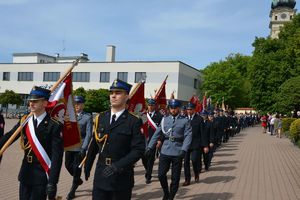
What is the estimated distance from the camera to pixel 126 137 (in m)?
4.57

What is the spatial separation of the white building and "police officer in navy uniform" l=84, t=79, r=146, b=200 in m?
50.5

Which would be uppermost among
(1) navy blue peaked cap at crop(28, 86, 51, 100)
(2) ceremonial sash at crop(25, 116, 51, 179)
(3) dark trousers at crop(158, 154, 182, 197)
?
(1) navy blue peaked cap at crop(28, 86, 51, 100)

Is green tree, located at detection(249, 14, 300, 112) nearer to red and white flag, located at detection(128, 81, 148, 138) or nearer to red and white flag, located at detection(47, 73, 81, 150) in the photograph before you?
→ red and white flag, located at detection(128, 81, 148, 138)

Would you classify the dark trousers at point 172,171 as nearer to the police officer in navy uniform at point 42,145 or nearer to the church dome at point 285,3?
the police officer in navy uniform at point 42,145

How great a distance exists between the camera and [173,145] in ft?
26.7

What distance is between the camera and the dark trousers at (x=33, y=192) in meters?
4.67

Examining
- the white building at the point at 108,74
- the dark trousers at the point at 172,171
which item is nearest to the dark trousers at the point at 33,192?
the dark trousers at the point at 172,171

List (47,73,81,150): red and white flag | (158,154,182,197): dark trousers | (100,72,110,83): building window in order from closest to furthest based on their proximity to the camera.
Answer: (47,73,81,150): red and white flag, (158,154,182,197): dark trousers, (100,72,110,83): building window

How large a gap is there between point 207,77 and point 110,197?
2562 inches

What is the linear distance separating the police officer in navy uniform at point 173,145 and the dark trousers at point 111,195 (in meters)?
3.26

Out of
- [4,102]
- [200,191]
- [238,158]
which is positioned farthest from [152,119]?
[4,102]

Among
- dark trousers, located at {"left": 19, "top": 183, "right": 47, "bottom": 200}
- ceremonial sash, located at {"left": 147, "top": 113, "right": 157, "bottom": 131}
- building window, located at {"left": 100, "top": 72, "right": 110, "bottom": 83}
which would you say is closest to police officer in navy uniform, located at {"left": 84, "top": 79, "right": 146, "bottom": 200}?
dark trousers, located at {"left": 19, "top": 183, "right": 47, "bottom": 200}

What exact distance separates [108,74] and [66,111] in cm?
5356

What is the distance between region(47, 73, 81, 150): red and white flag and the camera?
6.70 meters
